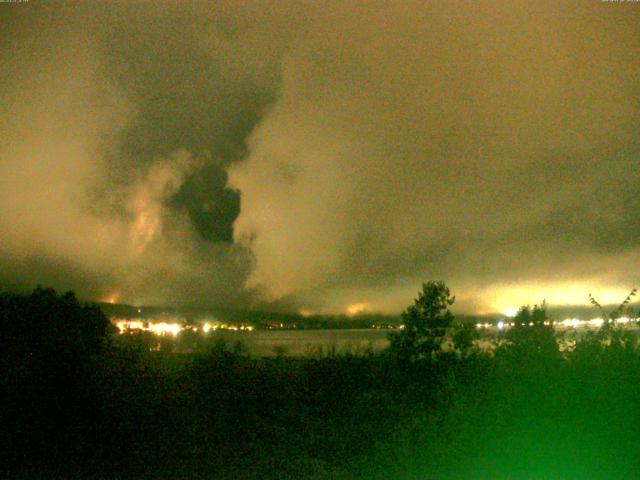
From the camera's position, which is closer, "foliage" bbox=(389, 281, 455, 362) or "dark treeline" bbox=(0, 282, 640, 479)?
"dark treeline" bbox=(0, 282, 640, 479)

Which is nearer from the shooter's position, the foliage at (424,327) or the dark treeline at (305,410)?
the dark treeline at (305,410)

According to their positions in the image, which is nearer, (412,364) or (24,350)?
(24,350)

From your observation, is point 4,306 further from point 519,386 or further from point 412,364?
point 519,386

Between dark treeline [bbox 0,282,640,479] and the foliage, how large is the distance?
3.00 metres

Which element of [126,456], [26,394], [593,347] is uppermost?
[593,347]

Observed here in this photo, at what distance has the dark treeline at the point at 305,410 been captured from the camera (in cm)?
967

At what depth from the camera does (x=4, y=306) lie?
16.2m

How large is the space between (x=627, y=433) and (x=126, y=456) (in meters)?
7.51

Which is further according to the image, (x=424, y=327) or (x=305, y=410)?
(x=424, y=327)

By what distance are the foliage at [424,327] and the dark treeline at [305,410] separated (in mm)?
2996

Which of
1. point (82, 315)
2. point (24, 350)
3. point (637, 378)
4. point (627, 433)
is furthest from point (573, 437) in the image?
point (82, 315)

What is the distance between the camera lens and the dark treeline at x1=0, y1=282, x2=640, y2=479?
9672 millimetres

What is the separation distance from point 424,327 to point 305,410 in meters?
7.85

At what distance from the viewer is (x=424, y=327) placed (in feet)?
67.3
